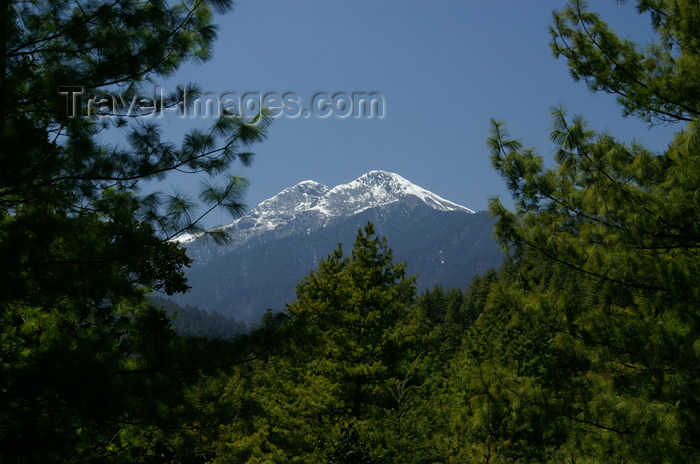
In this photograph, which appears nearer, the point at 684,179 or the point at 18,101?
the point at 18,101

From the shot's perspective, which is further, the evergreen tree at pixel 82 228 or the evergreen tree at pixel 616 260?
the evergreen tree at pixel 616 260

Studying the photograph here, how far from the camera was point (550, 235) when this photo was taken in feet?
21.2

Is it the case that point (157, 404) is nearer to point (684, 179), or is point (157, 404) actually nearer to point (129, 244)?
point (129, 244)

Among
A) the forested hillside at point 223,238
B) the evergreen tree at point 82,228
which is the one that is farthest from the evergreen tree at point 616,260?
the evergreen tree at point 82,228

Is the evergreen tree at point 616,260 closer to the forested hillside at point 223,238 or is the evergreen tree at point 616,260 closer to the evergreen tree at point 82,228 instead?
the forested hillside at point 223,238

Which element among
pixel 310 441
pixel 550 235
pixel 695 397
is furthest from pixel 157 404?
pixel 310 441

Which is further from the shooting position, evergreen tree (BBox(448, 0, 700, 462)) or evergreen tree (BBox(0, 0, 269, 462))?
evergreen tree (BBox(448, 0, 700, 462))

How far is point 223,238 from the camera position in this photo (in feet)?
17.9

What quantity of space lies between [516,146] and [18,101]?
6.55 meters

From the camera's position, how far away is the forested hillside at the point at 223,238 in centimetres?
393

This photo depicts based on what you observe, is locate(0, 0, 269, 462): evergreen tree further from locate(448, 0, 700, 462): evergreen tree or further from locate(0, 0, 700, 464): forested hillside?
locate(448, 0, 700, 462): evergreen tree

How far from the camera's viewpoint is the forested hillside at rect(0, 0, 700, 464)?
393cm

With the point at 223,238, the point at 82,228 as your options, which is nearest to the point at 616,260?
the point at 223,238

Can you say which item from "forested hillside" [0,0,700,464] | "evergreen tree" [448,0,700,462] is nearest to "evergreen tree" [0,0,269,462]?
"forested hillside" [0,0,700,464]
